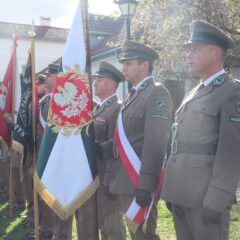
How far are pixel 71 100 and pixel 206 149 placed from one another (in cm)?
145

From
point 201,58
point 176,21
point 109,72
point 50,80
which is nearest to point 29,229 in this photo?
point 50,80

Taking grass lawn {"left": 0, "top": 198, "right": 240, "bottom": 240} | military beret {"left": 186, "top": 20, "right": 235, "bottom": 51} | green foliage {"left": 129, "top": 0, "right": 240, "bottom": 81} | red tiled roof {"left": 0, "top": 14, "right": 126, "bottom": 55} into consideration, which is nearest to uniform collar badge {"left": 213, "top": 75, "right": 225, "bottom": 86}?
military beret {"left": 186, "top": 20, "right": 235, "bottom": 51}

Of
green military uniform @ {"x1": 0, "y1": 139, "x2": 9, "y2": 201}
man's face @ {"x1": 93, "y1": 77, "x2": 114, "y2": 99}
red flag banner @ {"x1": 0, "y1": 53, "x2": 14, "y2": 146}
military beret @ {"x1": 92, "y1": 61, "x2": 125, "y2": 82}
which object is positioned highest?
military beret @ {"x1": 92, "y1": 61, "x2": 125, "y2": 82}

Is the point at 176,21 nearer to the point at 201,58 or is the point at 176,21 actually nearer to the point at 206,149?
the point at 201,58

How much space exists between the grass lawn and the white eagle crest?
2.04 metres

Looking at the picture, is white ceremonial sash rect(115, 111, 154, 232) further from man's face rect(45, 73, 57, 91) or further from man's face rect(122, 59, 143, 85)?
man's face rect(45, 73, 57, 91)

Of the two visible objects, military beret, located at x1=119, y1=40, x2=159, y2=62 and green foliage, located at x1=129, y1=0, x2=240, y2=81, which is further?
green foliage, located at x1=129, y1=0, x2=240, y2=81

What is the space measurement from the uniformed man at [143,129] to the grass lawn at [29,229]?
1684mm

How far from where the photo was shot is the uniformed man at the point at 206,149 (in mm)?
2703

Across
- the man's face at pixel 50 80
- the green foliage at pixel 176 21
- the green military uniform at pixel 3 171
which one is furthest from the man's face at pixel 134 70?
the green foliage at pixel 176 21

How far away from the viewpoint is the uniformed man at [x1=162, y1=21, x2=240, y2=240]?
270cm

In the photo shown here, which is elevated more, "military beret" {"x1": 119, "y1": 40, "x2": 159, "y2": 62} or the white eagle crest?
"military beret" {"x1": 119, "y1": 40, "x2": 159, "y2": 62}

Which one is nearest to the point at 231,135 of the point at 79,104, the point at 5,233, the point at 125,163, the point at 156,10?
the point at 125,163

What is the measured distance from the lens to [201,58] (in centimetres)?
295
